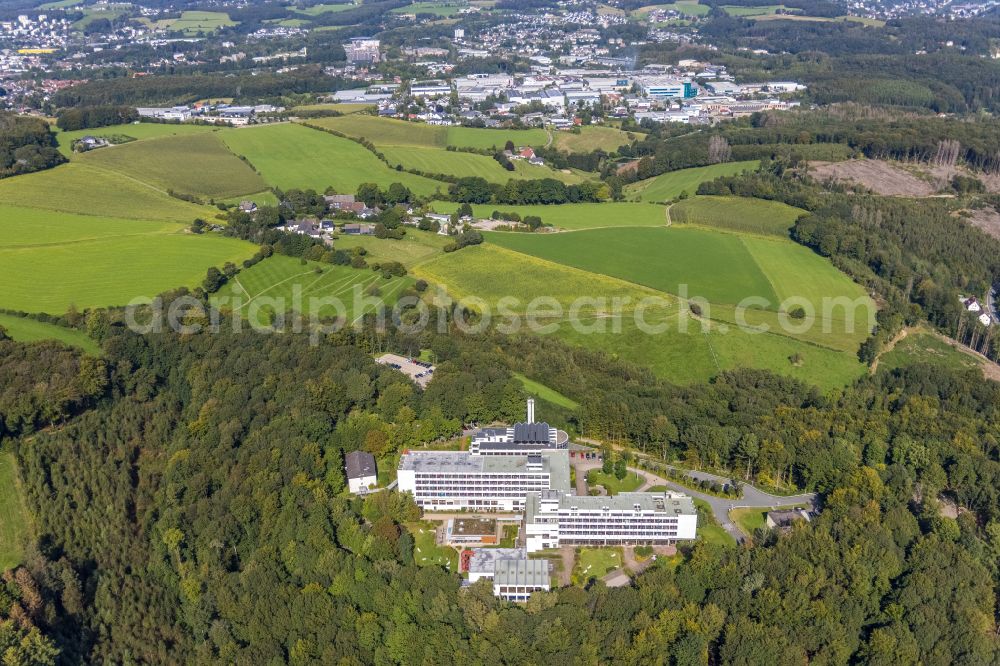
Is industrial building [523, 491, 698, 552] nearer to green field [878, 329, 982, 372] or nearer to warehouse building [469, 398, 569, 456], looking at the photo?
warehouse building [469, 398, 569, 456]

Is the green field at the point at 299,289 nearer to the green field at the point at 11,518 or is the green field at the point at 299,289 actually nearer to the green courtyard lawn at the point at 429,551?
the green field at the point at 11,518

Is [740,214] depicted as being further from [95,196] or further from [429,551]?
[95,196]

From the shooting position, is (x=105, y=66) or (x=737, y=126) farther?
(x=105, y=66)

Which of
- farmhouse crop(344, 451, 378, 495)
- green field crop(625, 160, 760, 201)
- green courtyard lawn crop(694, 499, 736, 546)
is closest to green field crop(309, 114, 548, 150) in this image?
green field crop(625, 160, 760, 201)

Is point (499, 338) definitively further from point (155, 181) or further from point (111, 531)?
point (155, 181)

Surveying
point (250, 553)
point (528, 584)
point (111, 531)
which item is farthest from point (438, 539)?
point (111, 531)
